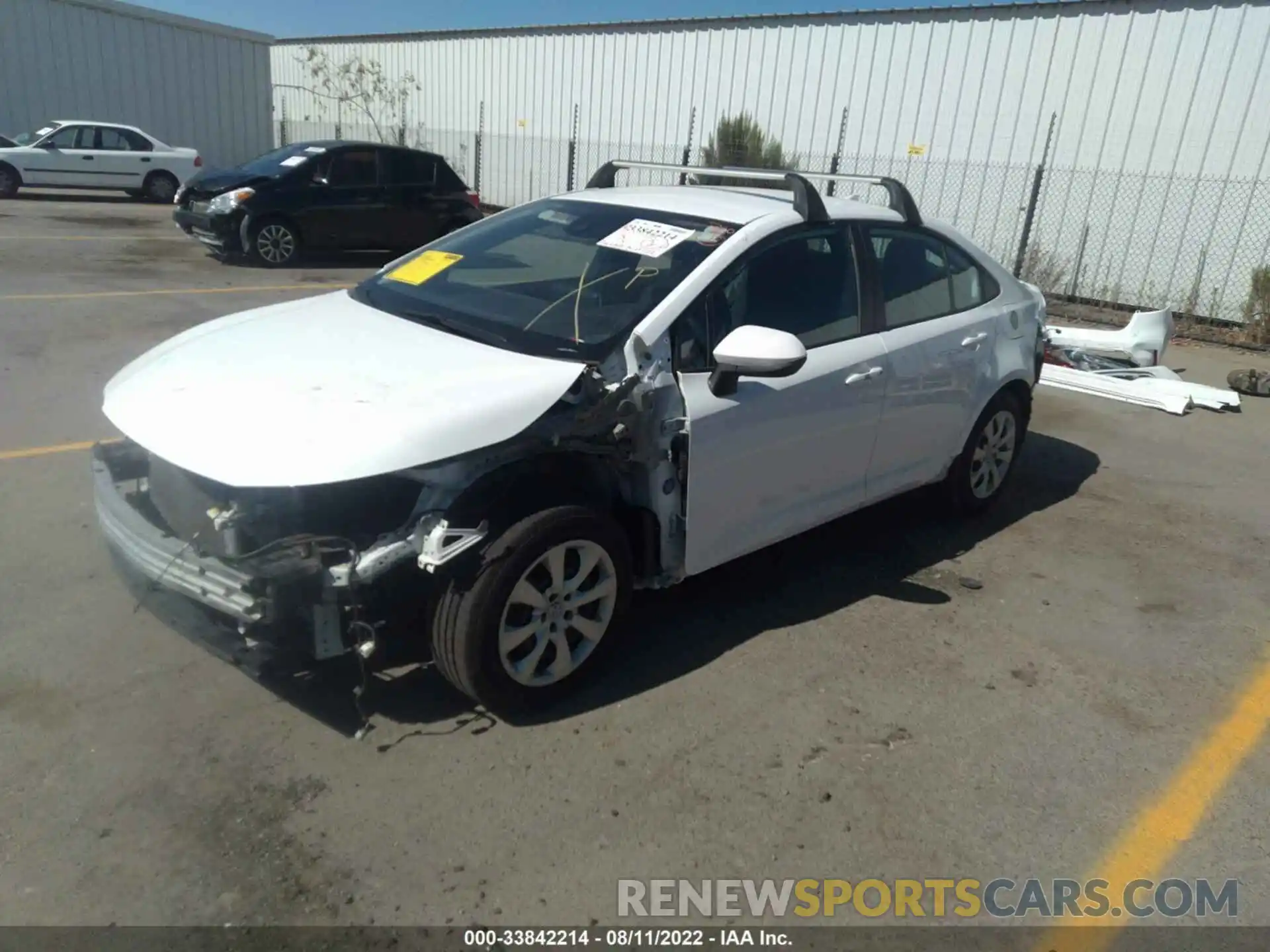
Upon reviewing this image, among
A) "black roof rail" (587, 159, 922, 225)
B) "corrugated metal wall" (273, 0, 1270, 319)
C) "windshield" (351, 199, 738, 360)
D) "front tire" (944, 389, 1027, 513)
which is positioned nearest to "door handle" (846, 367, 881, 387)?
"black roof rail" (587, 159, 922, 225)

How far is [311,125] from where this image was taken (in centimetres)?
2681

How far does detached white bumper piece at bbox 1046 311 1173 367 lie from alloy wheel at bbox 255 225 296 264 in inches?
360

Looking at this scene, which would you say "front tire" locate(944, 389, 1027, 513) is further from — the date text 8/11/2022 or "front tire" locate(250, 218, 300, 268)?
"front tire" locate(250, 218, 300, 268)

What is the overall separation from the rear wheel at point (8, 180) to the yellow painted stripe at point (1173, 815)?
20868 mm

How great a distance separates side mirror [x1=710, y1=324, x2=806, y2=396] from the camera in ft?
11.0

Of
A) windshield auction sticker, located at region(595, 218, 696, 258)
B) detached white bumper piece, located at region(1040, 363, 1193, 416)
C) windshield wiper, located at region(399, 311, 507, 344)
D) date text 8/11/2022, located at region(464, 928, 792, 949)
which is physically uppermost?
windshield auction sticker, located at region(595, 218, 696, 258)

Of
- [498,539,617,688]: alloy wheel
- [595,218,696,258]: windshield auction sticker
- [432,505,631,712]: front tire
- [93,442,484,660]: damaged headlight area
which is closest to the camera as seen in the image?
[93,442,484,660]: damaged headlight area

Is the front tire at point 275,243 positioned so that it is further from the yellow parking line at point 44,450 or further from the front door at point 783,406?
the front door at point 783,406

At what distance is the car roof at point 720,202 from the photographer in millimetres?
4105

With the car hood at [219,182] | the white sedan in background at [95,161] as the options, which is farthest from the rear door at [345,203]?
the white sedan in background at [95,161]

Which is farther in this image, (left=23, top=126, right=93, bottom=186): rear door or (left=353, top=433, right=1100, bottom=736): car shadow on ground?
(left=23, top=126, right=93, bottom=186): rear door

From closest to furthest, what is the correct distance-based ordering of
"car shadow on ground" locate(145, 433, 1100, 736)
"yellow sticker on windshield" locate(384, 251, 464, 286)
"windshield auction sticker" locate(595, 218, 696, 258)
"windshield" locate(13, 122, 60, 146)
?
1. "car shadow on ground" locate(145, 433, 1100, 736)
2. "windshield auction sticker" locate(595, 218, 696, 258)
3. "yellow sticker on windshield" locate(384, 251, 464, 286)
4. "windshield" locate(13, 122, 60, 146)

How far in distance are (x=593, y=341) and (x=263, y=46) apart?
28.1 m

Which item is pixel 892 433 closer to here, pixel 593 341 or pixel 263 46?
pixel 593 341
